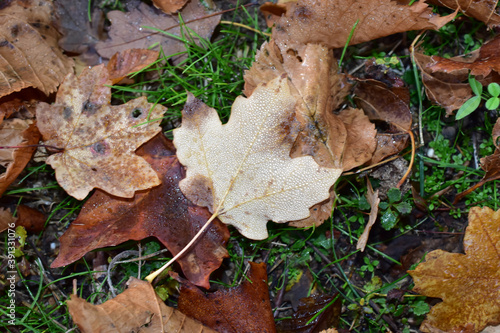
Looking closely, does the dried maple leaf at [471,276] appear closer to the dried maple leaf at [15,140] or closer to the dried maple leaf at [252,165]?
the dried maple leaf at [252,165]

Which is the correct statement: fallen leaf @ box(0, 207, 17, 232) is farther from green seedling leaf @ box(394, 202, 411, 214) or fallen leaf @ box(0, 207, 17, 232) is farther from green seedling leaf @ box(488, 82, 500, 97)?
green seedling leaf @ box(488, 82, 500, 97)

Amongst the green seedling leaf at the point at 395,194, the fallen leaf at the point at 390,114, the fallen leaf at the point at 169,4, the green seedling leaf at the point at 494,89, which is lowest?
the green seedling leaf at the point at 395,194

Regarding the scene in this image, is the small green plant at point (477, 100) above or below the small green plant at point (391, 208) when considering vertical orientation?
above

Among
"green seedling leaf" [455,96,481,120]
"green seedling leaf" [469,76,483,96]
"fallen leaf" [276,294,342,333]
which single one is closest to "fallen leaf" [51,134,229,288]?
"fallen leaf" [276,294,342,333]

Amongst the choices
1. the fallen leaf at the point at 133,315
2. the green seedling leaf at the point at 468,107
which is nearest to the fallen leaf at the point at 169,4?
the fallen leaf at the point at 133,315

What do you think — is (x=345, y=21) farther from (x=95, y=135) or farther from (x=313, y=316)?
(x=313, y=316)

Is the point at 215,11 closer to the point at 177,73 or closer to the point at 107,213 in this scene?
the point at 177,73

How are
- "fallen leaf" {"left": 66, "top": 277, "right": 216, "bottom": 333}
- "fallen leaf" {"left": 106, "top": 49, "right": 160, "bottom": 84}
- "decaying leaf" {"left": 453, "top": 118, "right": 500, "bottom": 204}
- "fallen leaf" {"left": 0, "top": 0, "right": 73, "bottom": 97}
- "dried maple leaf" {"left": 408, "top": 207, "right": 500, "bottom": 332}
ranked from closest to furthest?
1. "fallen leaf" {"left": 66, "top": 277, "right": 216, "bottom": 333}
2. "dried maple leaf" {"left": 408, "top": 207, "right": 500, "bottom": 332}
3. "decaying leaf" {"left": 453, "top": 118, "right": 500, "bottom": 204}
4. "fallen leaf" {"left": 0, "top": 0, "right": 73, "bottom": 97}
5. "fallen leaf" {"left": 106, "top": 49, "right": 160, "bottom": 84}

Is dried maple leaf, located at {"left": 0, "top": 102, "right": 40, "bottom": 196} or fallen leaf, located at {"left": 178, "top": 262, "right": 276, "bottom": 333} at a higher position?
dried maple leaf, located at {"left": 0, "top": 102, "right": 40, "bottom": 196}
